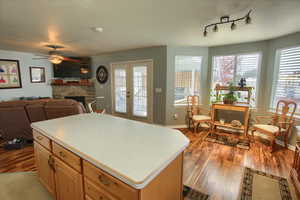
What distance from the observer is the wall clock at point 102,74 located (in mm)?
5428

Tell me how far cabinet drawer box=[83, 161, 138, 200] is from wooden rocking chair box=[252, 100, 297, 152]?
10.8 feet

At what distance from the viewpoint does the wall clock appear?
5.43m

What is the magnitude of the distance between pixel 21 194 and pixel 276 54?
5446 mm

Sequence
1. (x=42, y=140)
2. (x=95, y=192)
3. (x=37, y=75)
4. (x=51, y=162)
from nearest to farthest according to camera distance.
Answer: (x=95, y=192), (x=51, y=162), (x=42, y=140), (x=37, y=75)

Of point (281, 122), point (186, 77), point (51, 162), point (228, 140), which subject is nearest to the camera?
point (51, 162)

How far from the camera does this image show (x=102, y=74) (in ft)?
18.1

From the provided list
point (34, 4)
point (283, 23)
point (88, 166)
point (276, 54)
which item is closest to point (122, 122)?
point (88, 166)

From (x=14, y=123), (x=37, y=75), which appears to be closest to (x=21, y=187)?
(x=14, y=123)

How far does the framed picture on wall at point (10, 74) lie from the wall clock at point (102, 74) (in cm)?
263

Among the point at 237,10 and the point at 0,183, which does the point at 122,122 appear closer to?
the point at 0,183

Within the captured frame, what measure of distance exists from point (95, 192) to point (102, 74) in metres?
5.06

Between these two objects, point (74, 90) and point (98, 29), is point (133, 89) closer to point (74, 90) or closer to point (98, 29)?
point (98, 29)

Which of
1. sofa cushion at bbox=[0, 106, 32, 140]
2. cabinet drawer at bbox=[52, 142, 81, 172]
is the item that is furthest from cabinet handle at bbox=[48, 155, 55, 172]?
sofa cushion at bbox=[0, 106, 32, 140]

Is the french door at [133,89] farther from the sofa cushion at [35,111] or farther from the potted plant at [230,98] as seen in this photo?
the sofa cushion at [35,111]
